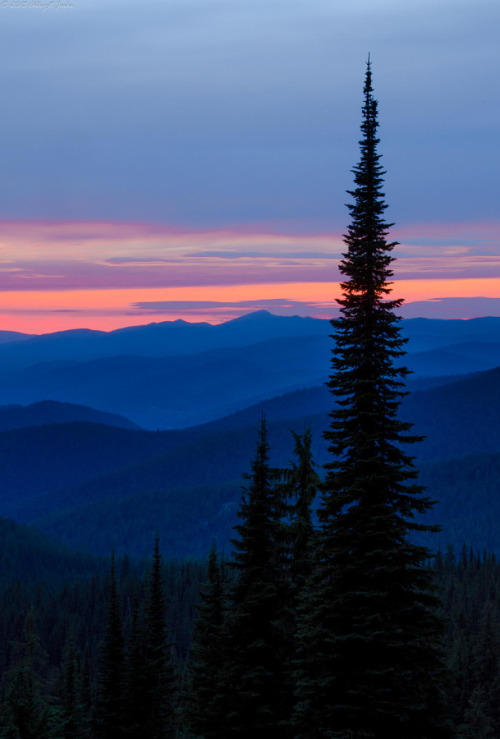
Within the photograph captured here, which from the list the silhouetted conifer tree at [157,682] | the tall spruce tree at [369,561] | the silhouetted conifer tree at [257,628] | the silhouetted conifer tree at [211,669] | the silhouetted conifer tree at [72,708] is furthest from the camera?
the silhouetted conifer tree at [72,708]

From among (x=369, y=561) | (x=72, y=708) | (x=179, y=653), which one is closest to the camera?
(x=369, y=561)

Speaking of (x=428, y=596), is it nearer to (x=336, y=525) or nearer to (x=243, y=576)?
(x=336, y=525)

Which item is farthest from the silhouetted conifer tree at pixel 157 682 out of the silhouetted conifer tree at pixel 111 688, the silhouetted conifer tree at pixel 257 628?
the silhouetted conifer tree at pixel 257 628

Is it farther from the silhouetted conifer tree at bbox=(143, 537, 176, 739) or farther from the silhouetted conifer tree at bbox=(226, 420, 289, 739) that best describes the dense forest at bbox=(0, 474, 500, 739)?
the silhouetted conifer tree at bbox=(226, 420, 289, 739)

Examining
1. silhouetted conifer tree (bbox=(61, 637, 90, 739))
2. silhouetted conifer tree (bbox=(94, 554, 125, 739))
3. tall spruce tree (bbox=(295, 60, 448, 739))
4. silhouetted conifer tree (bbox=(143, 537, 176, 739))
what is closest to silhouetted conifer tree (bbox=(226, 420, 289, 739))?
tall spruce tree (bbox=(295, 60, 448, 739))

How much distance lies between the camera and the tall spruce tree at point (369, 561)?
16.9 m

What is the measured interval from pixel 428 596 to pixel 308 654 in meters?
3.16

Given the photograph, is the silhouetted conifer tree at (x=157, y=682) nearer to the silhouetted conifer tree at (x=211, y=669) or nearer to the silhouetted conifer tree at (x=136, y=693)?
the silhouetted conifer tree at (x=136, y=693)

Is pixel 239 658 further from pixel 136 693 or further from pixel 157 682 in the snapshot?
pixel 136 693

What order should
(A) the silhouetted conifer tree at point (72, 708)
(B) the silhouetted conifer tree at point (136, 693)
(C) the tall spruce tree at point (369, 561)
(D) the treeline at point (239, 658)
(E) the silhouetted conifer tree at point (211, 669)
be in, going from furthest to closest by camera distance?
(A) the silhouetted conifer tree at point (72, 708) → (B) the silhouetted conifer tree at point (136, 693) → (E) the silhouetted conifer tree at point (211, 669) → (D) the treeline at point (239, 658) → (C) the tall spruce tree at point (369, 561)

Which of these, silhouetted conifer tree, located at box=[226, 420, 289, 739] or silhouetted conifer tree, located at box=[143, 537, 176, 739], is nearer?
silhouetted conifer tree, located at box=[226, 420, 289, 739]

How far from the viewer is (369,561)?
17.5 meters

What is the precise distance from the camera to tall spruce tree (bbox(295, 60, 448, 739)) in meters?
16.9

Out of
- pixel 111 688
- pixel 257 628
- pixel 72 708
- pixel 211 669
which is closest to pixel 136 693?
pixel 111 688
